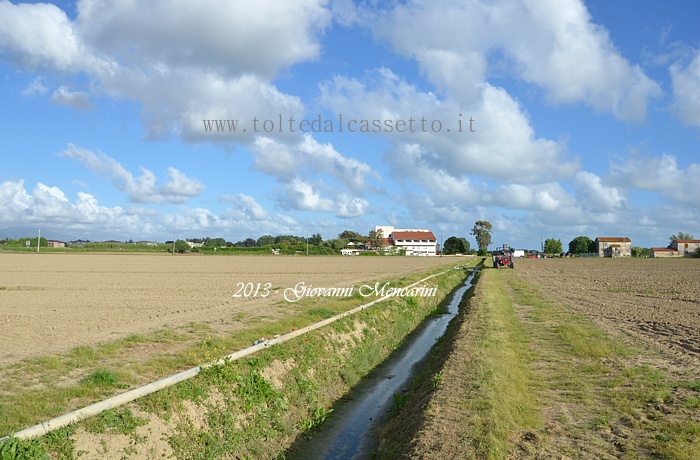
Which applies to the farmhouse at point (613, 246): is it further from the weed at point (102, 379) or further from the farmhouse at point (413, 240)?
the weed at point (102, 379)

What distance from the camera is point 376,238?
181m

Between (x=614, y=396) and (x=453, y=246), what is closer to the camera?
(x=614, y=396)

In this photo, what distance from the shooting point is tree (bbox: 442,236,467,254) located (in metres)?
181

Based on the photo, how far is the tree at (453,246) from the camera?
181m

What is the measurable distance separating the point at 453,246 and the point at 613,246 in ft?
162

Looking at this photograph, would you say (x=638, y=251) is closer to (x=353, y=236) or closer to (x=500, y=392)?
(x=353, y=236)

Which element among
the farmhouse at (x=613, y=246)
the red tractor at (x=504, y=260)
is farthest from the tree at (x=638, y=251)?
the red tractor at (x=504, y=260)

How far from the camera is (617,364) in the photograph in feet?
36.8

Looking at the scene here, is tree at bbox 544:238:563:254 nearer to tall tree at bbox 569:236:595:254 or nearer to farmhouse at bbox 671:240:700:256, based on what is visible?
tall tree at bbox 569:236:595:254

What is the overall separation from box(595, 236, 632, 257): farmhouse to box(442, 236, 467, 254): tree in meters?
44.0

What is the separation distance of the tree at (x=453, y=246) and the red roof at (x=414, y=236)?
9.48m

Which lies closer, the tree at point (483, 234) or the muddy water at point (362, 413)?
the muddy water at point (362, 413)

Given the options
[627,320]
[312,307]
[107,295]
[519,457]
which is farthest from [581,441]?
[107,295]

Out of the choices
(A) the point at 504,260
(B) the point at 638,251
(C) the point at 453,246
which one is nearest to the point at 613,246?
(B) the point at 638,251
